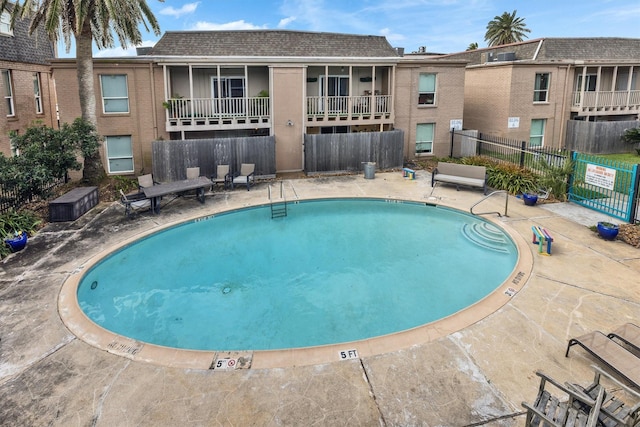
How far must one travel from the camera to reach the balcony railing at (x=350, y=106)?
70.9 feet

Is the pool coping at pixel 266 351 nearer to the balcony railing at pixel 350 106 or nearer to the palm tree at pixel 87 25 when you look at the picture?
the palm tree at pixel 87 25

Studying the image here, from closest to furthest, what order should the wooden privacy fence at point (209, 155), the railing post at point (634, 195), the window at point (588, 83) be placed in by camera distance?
the railing post at point (634, 195) → the wooden privacy fence at point (209, 155) → the window at point (588, 83)

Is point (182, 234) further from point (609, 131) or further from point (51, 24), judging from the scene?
point (609, 131)

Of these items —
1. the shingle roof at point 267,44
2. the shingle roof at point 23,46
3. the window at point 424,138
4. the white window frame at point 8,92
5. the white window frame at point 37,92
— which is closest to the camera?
the shingle roof at point 23,46

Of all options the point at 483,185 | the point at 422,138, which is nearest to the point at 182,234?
the point at 483,185

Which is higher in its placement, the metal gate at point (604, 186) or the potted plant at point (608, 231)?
the metal gate at point (604, 186)

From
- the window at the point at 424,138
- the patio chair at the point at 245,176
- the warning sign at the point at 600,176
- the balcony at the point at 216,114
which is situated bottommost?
the patio chair at the point at 245,176

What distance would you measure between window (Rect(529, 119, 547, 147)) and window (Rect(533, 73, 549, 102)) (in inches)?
54.1

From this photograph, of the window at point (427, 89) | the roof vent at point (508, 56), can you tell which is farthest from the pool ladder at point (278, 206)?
the roof vent at point (508, 56)

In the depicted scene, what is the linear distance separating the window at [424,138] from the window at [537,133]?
24.2ft

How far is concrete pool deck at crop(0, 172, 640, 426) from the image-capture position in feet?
18.2

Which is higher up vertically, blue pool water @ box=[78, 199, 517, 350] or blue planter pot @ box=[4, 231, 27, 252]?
blue planter pot @ box=[4, 231, 27, 252]

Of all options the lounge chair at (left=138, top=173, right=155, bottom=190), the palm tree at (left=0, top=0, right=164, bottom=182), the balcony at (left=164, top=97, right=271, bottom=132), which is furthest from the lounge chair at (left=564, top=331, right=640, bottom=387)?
the palm tree at (left=0, top=0, right=164, bottom=182)

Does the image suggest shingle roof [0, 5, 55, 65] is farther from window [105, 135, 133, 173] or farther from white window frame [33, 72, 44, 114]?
window [105, 135, 133, 173]
